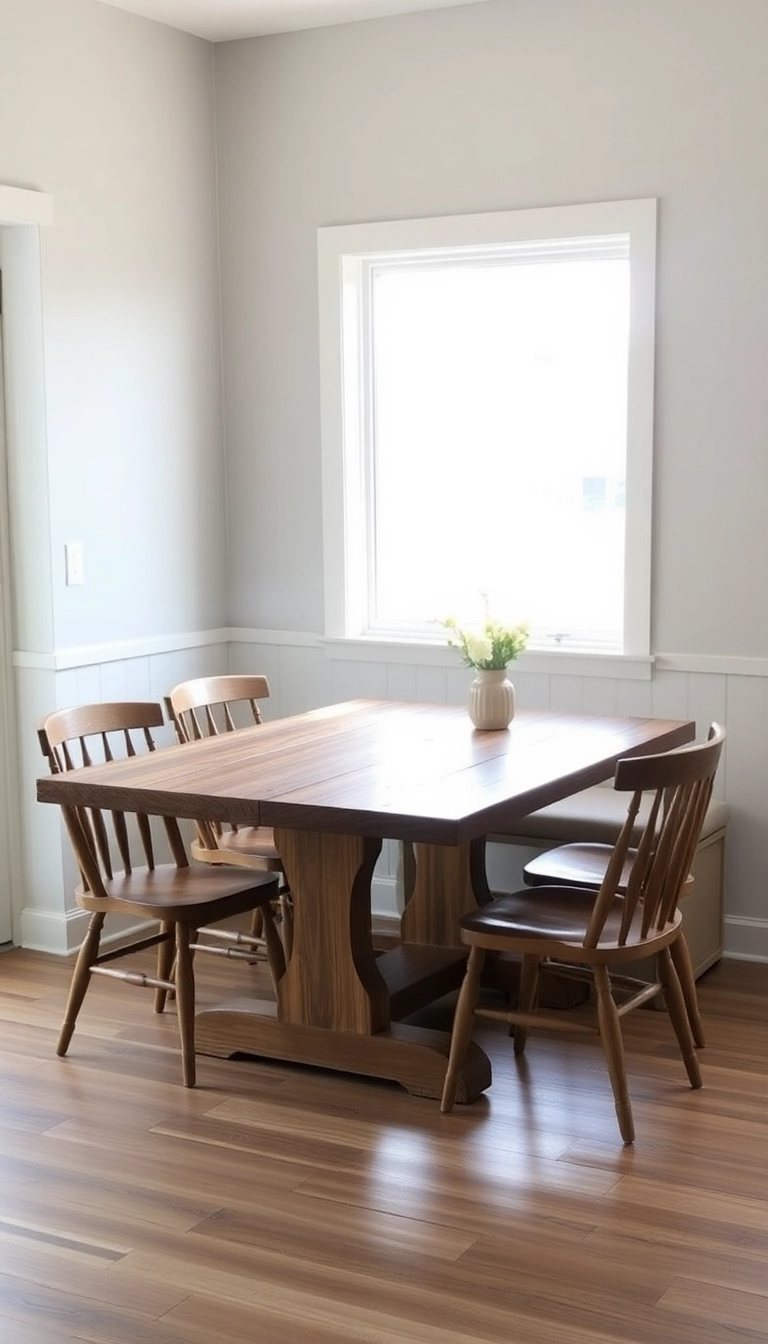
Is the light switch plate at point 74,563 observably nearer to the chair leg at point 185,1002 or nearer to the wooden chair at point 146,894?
the wooden chair at point 146,894

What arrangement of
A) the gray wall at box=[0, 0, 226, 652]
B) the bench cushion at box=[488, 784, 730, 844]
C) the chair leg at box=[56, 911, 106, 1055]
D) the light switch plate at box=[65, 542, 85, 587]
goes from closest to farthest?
the chair leg at box=[56, 911, 106, 1055] → the bench cushion at box=[488, 784, 730, 844] → the gray wall at box=[0, 0, 226, 652] → the light switch plate at box=[65, 542, 85, 587]

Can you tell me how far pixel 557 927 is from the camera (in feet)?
10.7

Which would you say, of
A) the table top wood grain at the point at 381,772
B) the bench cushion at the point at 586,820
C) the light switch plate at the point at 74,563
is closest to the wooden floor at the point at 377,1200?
the bench cushion at the point at 586,820

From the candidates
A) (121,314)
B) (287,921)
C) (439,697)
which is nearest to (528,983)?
(287,921)

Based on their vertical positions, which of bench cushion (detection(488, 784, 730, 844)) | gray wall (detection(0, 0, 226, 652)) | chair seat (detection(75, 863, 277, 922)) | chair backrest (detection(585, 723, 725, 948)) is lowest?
chair seat (detection(75, 863, 277, 922))

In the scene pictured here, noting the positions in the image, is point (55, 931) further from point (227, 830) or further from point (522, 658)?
point (522, 658)

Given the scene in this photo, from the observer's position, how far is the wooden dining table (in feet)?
10.3

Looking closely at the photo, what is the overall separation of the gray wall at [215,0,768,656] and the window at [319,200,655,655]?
0.27ft

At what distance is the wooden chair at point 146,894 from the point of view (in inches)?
137

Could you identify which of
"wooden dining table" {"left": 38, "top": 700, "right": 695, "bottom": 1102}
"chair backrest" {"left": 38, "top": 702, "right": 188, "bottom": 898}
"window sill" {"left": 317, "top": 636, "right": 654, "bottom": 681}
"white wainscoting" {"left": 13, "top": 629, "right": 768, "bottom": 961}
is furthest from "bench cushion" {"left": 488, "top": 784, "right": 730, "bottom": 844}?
"chair backrest" {"left": 38, "top": 702, "right": 188, "bottom": 898}

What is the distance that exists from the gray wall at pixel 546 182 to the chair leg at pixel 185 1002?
1.83 m

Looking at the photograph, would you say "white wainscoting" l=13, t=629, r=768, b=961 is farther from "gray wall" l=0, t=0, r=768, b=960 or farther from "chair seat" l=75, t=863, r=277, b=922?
"chair seat" l=75, t=863, r=277, b=922

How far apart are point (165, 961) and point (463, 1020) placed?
39.4 inches

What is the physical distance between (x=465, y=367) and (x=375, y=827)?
2300 millimetres
